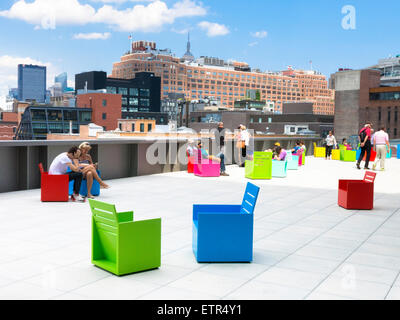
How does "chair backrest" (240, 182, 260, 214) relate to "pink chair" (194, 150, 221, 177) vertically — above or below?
above

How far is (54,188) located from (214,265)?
5.95 metres

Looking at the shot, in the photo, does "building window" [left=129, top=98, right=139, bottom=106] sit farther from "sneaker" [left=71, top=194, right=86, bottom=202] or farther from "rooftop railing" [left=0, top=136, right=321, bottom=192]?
"sneaker" [left=71, top=194, right=86, bottom=202]

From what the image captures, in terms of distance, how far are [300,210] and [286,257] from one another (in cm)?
417

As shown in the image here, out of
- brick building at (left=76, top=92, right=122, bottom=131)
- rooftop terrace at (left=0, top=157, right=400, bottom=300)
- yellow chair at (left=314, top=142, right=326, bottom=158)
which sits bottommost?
rooftop terrace at (left=0, top=157, right=400, bottom=300)

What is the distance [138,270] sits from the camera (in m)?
5.89

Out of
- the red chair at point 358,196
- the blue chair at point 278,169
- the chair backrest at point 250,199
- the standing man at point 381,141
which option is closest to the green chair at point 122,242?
the chair backrest at point 250,199

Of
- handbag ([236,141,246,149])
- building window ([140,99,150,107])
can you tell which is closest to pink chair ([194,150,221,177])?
handbag ([236,141,246,149])

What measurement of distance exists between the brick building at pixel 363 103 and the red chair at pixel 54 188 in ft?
360

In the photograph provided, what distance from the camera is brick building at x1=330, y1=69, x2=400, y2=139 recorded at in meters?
112

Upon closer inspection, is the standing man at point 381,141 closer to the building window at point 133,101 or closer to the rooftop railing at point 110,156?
the rooftop railing at point 110,156

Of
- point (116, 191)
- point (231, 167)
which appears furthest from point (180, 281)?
point (231, 167)

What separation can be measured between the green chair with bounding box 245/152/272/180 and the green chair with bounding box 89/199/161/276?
1122 centimetres

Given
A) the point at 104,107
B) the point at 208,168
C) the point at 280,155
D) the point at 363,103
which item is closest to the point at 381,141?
the point at 280,155
